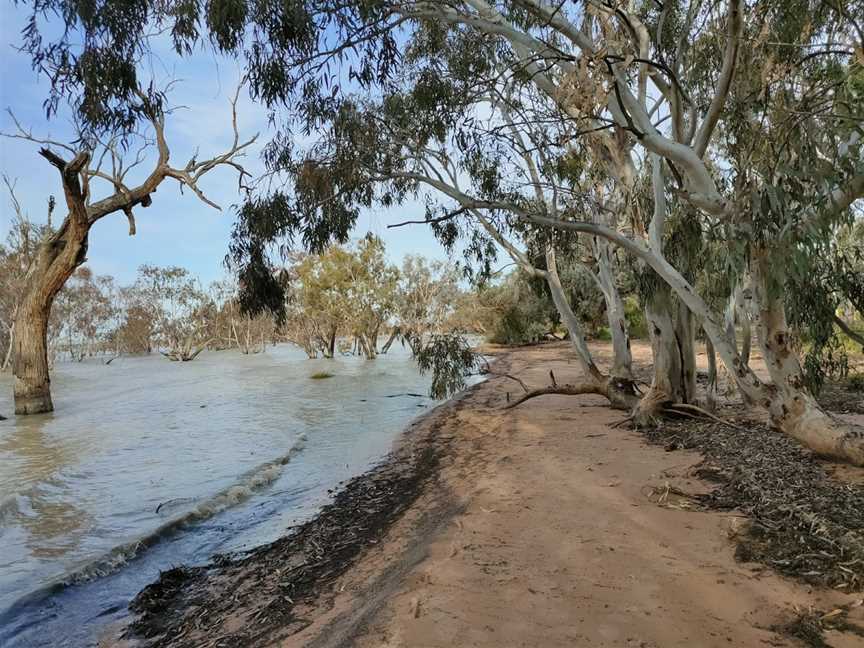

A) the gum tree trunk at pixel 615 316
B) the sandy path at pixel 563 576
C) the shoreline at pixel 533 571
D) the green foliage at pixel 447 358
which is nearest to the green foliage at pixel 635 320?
the gum tree trunk at pixel 615 316

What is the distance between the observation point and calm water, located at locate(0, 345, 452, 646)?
12.7 ft

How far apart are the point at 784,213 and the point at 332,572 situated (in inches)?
150

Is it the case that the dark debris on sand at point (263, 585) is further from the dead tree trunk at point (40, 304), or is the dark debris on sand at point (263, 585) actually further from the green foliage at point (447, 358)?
the dead tree trunk at point (40, 304)

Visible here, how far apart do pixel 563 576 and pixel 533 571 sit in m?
0.16

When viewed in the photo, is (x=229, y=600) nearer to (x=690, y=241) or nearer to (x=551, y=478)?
(x=551, y=478)

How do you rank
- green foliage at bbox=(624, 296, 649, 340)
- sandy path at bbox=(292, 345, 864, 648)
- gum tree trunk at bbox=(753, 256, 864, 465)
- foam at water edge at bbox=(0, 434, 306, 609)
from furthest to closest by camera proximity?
green foliage at bbox=(624, 296, 649, 340) → gum tree trunk at bbox=(753, 256, 864, 465) → foam at water edge at bbox=(0, 434, 306, 609) → sandy path at bbox=(292, 345, 864, 648)

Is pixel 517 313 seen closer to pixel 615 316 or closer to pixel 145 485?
pixel 615 316

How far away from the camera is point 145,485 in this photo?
653 centimetres

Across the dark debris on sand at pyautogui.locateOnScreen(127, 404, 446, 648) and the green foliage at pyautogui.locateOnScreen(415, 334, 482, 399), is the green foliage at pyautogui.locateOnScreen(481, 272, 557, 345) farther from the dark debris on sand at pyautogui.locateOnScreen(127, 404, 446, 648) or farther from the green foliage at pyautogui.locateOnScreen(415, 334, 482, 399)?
the dark debris on sand at pyautogui.locateOnScreen(127, 404, 446, 648)

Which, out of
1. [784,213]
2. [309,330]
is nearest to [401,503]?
[784,213]

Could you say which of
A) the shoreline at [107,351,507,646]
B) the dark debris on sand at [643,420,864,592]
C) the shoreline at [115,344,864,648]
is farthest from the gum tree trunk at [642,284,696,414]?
the shoreline at [107,351,507,646]

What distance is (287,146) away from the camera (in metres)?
7.98

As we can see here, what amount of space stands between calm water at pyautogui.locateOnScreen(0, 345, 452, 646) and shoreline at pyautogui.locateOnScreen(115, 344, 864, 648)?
0.53 metres

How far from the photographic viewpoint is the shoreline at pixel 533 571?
235 cm
